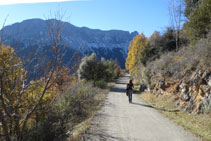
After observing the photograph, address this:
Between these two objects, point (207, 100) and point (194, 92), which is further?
point (194, 92)

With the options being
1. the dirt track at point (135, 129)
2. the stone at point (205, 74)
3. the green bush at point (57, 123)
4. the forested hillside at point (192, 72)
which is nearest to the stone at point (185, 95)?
the forested hillside at point (192, 72)

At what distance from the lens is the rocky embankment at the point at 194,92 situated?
6.88 metres

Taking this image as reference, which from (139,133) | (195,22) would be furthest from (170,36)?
(139,133)

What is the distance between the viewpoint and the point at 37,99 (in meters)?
6.64

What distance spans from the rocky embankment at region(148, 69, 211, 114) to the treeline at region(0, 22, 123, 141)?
568cm

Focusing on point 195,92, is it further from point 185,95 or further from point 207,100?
point 207,100

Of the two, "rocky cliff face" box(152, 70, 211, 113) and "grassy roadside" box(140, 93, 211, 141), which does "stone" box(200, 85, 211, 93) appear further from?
"grassy roadside" box(140, 93, 211, 141)

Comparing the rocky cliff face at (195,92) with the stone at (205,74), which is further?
the stone at (205,74)

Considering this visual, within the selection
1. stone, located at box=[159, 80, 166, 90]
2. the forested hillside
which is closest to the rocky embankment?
the forested hillside

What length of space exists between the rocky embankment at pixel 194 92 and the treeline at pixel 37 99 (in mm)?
5682

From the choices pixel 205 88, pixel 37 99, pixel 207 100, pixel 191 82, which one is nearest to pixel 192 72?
pixel 191 82

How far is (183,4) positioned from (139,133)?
1892 cm

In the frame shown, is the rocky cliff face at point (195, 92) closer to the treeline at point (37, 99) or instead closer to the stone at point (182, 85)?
the stone at point (182, 85)

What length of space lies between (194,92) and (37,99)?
8.11 meters
